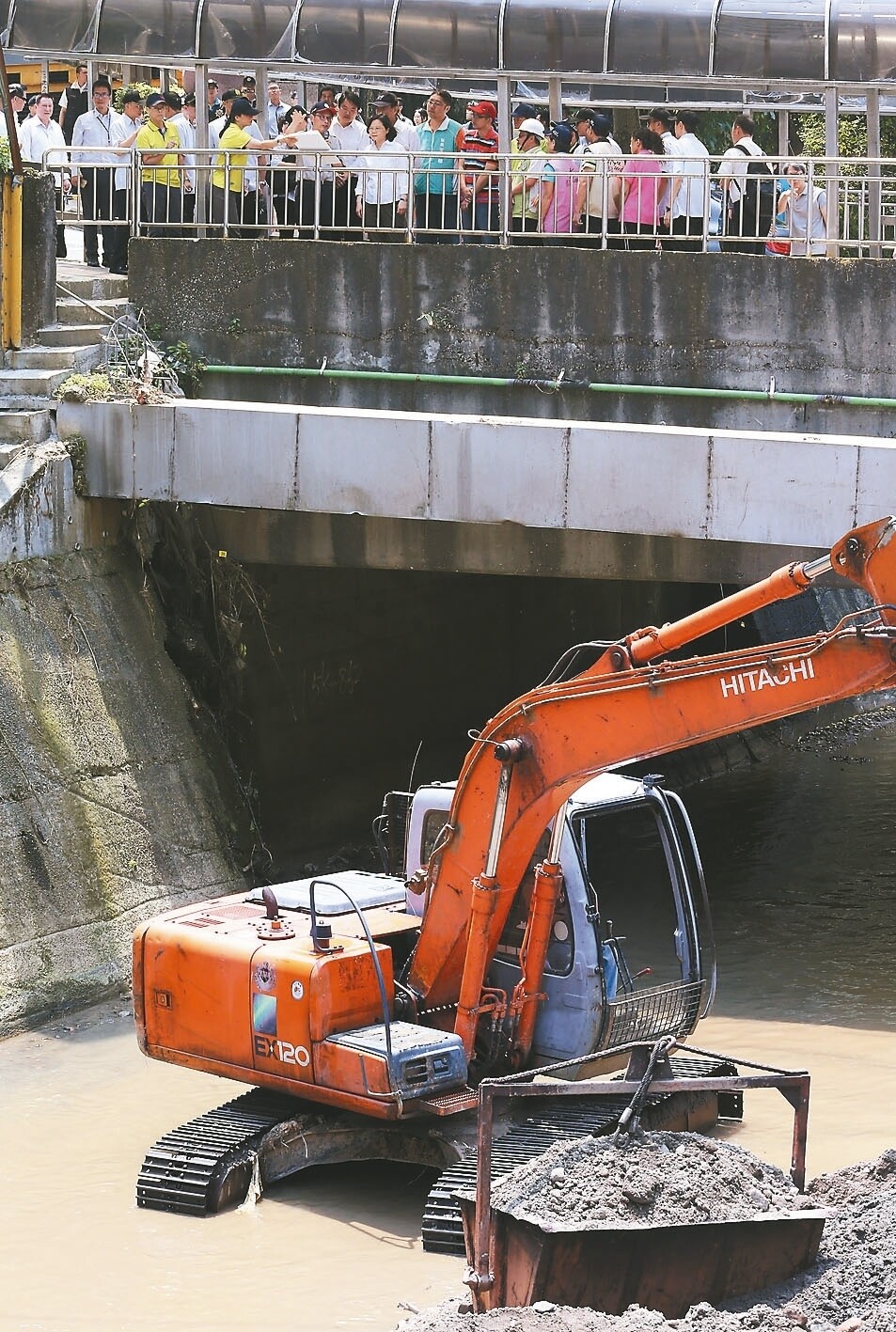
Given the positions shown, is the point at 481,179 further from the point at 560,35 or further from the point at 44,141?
the point at 44,141

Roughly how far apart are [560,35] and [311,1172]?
507 inches

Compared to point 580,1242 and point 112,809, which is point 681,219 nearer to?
point 112,809

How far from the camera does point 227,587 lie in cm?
1563

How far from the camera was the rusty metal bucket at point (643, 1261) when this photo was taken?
23.5ft

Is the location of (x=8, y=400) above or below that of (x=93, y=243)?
below

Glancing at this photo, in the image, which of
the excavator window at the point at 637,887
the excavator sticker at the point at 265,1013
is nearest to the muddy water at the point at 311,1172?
the excavator window at the point at 637,887

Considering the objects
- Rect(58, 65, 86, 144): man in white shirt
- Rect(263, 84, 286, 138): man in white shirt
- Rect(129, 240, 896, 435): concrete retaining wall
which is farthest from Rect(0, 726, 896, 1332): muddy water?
Rect(58, 65, 86, 144): man in white shirt

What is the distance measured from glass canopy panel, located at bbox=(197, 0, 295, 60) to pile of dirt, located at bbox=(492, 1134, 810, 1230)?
14.7 metres

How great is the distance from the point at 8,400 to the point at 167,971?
253 inches

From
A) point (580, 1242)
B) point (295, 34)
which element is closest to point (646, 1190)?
point (580, 1242)

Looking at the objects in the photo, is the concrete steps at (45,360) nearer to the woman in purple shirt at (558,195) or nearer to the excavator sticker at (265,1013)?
the woman in purple shirt at (558,195)

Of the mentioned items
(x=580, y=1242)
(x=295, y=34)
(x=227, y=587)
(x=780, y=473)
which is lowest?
(x=580, y=1242)

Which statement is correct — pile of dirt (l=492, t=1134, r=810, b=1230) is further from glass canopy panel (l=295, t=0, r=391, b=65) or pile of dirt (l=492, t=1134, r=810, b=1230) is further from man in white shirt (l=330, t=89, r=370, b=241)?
glass canopy panel (l=295, t=0, r=391, b=65)

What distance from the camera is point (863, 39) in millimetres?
18078
